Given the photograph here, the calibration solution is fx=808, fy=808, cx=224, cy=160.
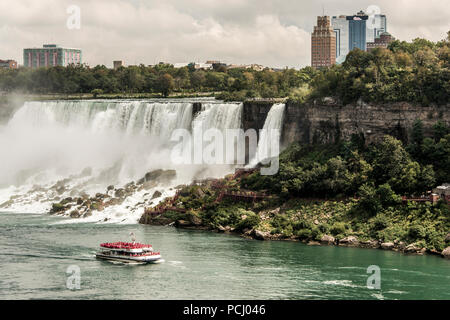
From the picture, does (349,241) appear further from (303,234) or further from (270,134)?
(270,134)

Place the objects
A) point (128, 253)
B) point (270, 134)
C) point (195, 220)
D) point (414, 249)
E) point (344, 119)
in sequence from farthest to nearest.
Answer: point (270, 134) < point (344, 119) < point (195, 220) < point (414, 249) < point (128, 253)

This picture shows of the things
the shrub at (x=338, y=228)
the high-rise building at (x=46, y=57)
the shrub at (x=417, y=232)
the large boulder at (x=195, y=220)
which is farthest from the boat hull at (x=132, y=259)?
the high-rise building at (x=46, y=57)

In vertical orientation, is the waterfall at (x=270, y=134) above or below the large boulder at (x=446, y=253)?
above

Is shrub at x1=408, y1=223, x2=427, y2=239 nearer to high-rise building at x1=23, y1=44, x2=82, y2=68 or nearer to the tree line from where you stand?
the tree line

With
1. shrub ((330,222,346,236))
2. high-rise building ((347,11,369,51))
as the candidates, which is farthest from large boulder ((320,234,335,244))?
high-rise building ((347,11,369,51))

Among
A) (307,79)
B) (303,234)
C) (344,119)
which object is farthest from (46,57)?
(303,234)

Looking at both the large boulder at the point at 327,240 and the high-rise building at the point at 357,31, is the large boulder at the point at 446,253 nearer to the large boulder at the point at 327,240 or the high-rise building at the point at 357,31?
the large boulder at the point at 327,240

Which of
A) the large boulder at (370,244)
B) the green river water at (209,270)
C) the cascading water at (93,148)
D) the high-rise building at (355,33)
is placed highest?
the high-rise building at (355,33)
